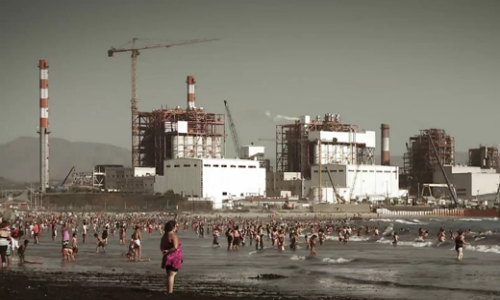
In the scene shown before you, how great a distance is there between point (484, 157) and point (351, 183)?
40.0m

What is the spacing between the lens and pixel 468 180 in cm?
14238

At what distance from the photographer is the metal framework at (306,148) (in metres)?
138

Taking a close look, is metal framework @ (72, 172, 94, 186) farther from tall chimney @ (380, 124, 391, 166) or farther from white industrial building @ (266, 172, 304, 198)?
tall chimney @ (380, 124, 391, 166)

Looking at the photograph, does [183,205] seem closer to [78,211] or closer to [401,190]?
[78,211]

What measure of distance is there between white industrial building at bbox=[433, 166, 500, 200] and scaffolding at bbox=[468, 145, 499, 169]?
12.7 m

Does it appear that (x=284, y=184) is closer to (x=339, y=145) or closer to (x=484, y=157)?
(x=339, y=145)

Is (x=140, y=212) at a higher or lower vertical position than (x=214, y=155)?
lower

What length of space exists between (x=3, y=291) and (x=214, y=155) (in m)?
114

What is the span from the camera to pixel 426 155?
149 meters

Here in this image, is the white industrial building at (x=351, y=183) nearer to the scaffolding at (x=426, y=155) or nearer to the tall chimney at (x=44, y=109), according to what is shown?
the scaffolding at (x=426, y=155)

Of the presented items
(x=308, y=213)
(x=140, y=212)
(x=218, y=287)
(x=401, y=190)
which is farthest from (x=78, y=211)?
(x=218, y=287)

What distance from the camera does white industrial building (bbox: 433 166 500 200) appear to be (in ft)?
467

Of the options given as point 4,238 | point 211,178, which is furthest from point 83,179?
point 4,238

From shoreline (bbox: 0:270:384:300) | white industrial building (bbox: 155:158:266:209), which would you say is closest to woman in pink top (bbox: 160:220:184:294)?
shoreline (bbox: 0:270:384:300)
